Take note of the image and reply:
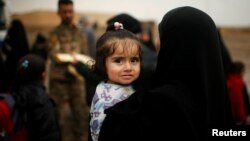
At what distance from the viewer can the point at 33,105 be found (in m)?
3.00

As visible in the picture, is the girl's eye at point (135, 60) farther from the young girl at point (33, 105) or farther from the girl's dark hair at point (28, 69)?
the girl's dark hair at point (28, 69)

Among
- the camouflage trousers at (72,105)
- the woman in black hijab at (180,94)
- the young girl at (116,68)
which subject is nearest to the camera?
the woman in black hijab at (180,94)

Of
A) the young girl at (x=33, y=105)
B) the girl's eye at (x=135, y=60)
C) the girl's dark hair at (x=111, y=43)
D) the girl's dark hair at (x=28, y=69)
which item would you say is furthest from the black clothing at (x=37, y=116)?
the girl's eye at (x=135, y=60)

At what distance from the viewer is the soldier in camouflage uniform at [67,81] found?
5.40 meters

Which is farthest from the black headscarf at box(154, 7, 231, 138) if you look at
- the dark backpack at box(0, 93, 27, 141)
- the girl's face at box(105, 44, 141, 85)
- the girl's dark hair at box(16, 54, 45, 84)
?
the girl's dark hair at box(16, 54, 45, 84)

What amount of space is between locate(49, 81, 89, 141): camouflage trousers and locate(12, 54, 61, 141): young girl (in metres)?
2.46

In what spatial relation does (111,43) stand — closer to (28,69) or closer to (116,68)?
(116,68)

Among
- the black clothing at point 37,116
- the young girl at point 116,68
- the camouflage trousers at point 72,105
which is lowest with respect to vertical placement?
the camouflage trousers at point 72,105

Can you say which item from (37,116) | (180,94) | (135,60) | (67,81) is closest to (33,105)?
(37,116)

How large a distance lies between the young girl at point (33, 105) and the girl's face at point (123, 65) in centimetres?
111

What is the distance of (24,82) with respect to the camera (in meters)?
3.13

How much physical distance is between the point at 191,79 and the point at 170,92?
113 millimetres

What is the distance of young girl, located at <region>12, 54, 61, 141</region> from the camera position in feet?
9.80

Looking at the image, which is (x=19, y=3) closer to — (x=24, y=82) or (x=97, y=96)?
(x=24, y=82)
